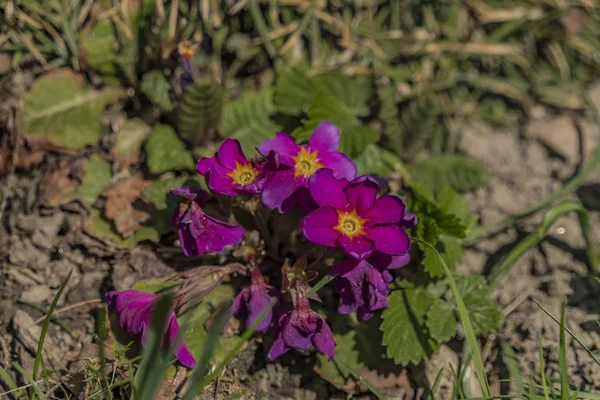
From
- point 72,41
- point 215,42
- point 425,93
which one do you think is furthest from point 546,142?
point 72,41

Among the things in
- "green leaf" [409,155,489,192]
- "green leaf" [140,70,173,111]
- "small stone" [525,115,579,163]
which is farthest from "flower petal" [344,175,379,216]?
"small stone" [525,115,579,163]

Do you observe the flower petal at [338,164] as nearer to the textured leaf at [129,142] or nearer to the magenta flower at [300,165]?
the magenta flower at [300,165]

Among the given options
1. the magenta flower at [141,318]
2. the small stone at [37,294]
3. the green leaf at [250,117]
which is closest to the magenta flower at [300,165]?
the magenta flower at [141,318]

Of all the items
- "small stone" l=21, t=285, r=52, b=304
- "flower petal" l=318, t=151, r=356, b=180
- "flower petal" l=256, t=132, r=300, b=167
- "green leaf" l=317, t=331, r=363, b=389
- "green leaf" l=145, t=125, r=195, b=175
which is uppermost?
"flower petal" l=256, t=132, r=300, b=167

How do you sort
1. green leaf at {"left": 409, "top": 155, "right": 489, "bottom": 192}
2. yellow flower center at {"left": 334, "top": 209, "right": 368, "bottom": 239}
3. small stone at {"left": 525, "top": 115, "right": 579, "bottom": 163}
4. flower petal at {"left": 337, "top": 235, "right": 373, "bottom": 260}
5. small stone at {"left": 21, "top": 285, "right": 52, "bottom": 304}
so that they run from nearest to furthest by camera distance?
flower petal at {"left": 337, "top": 235, "right": 373, "bottom": 260}, yellow flower center at {"left": 334, "top": 209, "right": 368, "bottom": 239}, small stone at {"left": 21, "top": 285, "right": 52, "bottom": 304}, green leaf at {"left": 409, "top": 155, "right": 489, "bottom": 192}, small stone at {"left": 525, "top": 115, "right": 579, "bottom": 163}

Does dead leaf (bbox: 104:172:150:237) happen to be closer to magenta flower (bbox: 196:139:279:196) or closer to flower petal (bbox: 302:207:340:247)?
magenta flower (bbox: 196:139:279:196)

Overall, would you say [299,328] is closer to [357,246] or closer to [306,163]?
[357,246]
